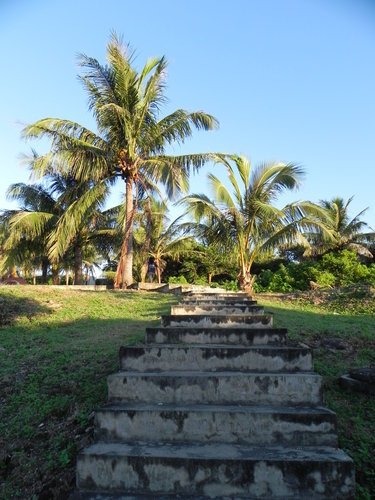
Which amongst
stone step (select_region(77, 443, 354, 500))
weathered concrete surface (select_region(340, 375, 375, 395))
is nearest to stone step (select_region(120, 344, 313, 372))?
weathered concrete surface (select_region(340, 375, 375, 395))

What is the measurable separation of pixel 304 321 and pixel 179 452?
4.75 m

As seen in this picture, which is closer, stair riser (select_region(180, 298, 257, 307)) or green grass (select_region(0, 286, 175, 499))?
green grass (select_region(0, 286, 175, 499))

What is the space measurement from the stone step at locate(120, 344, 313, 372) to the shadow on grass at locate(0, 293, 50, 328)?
4.50 m

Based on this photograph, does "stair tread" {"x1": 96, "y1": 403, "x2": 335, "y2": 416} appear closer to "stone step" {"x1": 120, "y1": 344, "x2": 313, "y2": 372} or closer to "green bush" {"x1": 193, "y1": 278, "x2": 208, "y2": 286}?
"stone step" {"x1": 120, "y1": 344, "x2": 313, "y2": 372}

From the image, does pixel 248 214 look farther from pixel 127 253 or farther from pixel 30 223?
pixel 30 223

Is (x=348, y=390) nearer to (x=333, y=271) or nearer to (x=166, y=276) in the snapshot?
(x=333, y=271)

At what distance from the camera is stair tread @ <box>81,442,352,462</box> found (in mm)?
2844

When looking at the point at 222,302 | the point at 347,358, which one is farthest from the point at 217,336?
→ the point at 222,302

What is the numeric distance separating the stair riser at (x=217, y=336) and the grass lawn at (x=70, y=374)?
23.1 inches

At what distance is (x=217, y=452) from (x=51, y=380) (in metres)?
2.24

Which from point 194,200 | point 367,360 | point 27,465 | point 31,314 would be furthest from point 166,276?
point 27,465

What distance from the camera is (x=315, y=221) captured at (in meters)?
12.4

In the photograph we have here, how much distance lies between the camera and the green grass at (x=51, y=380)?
10.2ft

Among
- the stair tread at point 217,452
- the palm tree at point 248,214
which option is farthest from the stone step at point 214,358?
the palm tree at point 248,214
